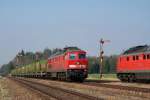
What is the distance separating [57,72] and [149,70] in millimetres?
17947

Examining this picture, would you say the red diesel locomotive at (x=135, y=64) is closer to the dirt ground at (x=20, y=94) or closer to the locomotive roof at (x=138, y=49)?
the locomotive roof at (x=138, y=49)

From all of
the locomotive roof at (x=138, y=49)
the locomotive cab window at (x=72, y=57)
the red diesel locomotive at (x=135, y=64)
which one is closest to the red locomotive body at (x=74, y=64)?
the locomotive cab window at (x=72, y=57)

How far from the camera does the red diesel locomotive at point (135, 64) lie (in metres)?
42.3

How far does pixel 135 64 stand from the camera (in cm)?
4531

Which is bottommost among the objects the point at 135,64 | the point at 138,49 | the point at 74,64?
the point at 135,64

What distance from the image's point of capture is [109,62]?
14825 cm

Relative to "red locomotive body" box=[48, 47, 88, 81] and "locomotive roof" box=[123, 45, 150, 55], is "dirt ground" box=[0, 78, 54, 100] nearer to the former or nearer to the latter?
"red locomotive body" box=[48, 47, 88, 81]

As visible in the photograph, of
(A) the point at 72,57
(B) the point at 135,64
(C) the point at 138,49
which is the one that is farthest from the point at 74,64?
(C) the point at 138,49

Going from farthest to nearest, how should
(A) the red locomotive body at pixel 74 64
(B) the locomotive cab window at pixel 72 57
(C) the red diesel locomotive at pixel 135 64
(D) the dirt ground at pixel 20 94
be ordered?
(B) the locomotive cab window at pixel 72 57 → (A) the red locomotive body at pixel 74 64 → (C) the red diesel locomotive at pixel 135 64 → (D) the dirt ground at pixel 20 94

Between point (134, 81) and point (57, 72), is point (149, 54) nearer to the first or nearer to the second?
point (134, 81)

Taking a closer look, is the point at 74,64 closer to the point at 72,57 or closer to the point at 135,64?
the point at 72,57

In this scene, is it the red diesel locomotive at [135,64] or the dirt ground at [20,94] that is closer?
the dirt ground at [20,94]

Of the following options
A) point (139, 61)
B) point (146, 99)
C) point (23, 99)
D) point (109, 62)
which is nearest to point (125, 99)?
point (146, 99)

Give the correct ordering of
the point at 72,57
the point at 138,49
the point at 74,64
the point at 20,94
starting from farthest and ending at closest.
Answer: the point at 72,57 < the point at 74,64 < the point at 138,49 < the point at 20,94
